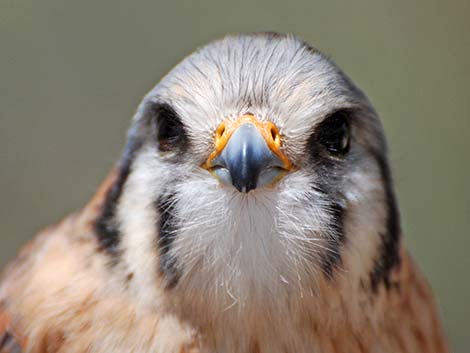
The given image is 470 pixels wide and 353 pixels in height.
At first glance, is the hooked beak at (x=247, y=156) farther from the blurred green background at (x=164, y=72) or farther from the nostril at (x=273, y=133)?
the blurred green background at (x=164, y=72)

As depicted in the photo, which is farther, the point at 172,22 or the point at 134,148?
the point at 172,22

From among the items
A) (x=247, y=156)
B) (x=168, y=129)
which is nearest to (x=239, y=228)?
(x=247, y=156)

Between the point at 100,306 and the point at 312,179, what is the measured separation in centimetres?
56

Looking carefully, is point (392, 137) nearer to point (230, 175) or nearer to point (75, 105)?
point (75, 105)

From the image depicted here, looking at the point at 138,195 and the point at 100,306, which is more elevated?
the point at 138,195

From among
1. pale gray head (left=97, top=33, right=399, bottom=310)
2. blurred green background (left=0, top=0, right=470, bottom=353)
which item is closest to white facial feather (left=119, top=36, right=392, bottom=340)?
pale gray head (left=97, top=33, right=399, bottom=310)

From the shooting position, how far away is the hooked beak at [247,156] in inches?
90.1

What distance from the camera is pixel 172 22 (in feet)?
18.1

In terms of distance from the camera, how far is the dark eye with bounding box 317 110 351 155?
8.13 ft

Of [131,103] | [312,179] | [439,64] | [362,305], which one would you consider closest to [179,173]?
[312,179]

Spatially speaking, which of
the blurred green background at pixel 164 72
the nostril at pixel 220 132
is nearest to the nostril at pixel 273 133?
the nostril at pixel 220 132

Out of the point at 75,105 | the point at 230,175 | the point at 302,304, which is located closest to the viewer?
the point at 230,175

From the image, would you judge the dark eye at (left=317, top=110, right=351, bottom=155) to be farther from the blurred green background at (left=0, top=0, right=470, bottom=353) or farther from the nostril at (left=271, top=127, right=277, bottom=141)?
the blurred green background at (left=0, top=0, right=470, bottom=353)

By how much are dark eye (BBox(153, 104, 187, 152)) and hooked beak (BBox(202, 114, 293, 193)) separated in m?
0.11
